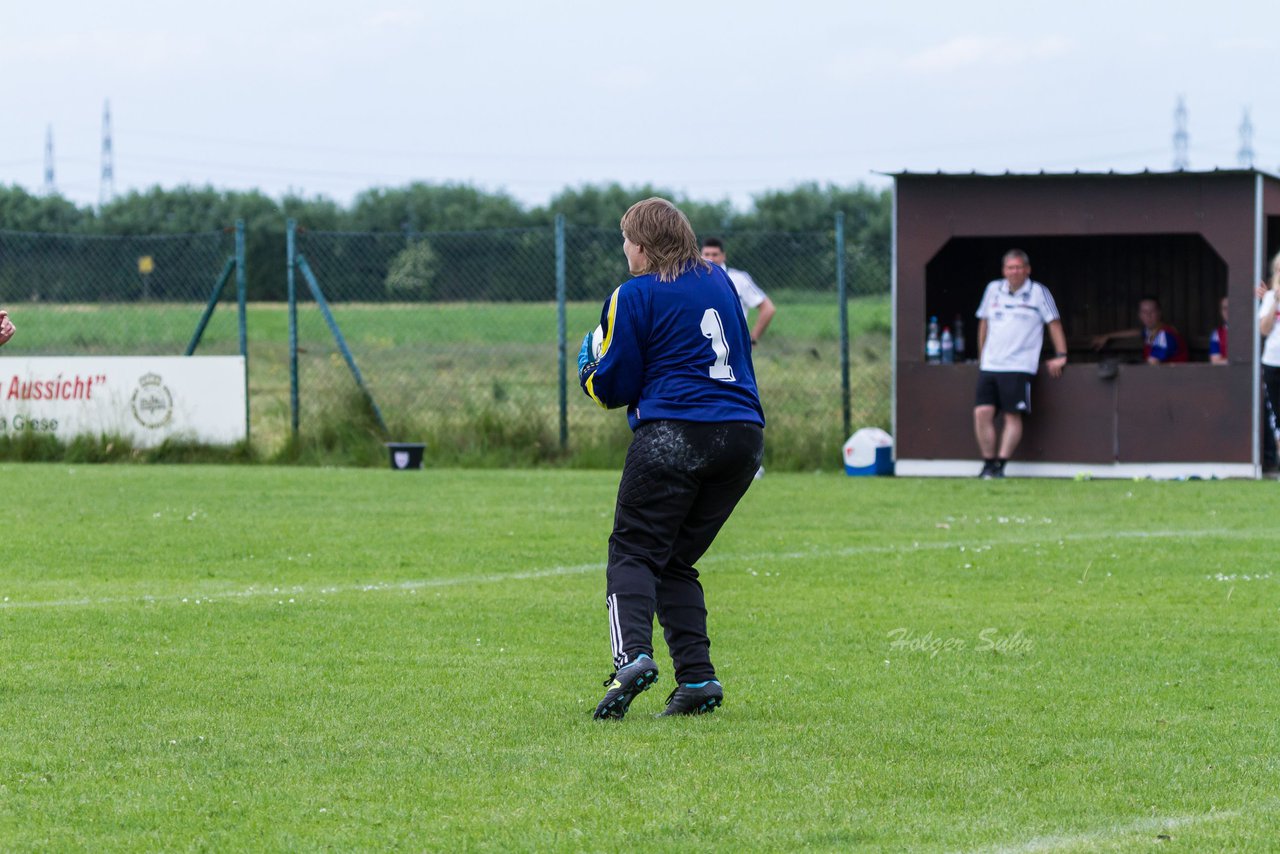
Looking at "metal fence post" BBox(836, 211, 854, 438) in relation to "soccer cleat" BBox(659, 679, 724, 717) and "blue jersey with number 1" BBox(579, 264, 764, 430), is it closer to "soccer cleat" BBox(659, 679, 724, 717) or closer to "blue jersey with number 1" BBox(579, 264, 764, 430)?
"blue jersey with number 1" BBox(579, 264, 764, 430)

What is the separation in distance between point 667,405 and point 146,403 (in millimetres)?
11960

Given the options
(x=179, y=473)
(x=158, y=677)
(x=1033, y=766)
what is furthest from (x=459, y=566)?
(x=179, y=473)

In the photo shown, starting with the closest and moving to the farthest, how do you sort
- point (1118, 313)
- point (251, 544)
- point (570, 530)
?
1. point (251, 544)
2. point (570, 530)
3. point (1118, 313)

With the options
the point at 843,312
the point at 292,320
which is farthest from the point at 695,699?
the point at 292,320

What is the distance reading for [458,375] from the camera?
26781 millimetres

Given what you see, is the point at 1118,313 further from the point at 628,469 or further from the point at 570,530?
the point at 628,469

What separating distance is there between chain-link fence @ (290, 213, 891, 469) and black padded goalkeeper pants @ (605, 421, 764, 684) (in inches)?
409

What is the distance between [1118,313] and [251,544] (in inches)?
424

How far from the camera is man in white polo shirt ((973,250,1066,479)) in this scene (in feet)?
50.0

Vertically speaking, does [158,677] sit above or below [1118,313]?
below

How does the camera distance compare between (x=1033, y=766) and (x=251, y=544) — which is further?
(x=251, y=544)

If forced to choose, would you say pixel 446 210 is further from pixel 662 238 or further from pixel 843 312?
pixel 662 238

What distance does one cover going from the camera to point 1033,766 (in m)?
4.71

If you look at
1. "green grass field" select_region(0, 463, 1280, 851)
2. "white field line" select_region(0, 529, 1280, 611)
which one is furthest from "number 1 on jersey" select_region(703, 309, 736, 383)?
"white field line" select_region(0, 529, 1280, 611)
